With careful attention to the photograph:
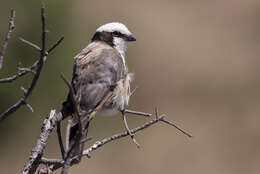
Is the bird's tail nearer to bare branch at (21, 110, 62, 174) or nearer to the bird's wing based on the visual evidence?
bare branch at (21, 110, 62, 174)

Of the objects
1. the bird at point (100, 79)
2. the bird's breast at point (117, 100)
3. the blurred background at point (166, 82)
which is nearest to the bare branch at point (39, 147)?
the bird at point (100, 79)

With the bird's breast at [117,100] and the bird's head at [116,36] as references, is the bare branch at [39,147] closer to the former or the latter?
the bird's breast at [117,100]

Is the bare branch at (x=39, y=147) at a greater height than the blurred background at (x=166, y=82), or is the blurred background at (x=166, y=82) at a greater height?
the bare branch at (x=39, y=147)

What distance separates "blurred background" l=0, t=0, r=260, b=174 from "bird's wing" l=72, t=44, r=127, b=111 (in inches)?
218

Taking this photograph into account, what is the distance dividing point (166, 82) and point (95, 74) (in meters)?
9.40

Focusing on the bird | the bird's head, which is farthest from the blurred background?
the bird

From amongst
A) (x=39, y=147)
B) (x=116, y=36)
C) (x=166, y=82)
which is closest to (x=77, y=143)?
(x=39, y=147)

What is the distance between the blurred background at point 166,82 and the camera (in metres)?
10.3

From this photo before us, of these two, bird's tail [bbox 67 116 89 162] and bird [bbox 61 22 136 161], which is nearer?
bird's tail [bbox 67 116 89 162]

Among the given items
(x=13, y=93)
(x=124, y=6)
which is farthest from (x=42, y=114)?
(x=124, y=6)

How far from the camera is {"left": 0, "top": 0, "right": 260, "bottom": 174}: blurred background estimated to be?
10.3 meters

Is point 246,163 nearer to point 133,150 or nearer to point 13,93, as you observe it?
point 133,150

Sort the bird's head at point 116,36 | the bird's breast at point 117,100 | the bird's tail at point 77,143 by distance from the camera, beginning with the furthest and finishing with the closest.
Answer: the bird's head at point 116,36 < the bird's breast at point 117,100 < the bird's tail at point 77,143

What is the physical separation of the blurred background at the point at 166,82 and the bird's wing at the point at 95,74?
18.2 ft
